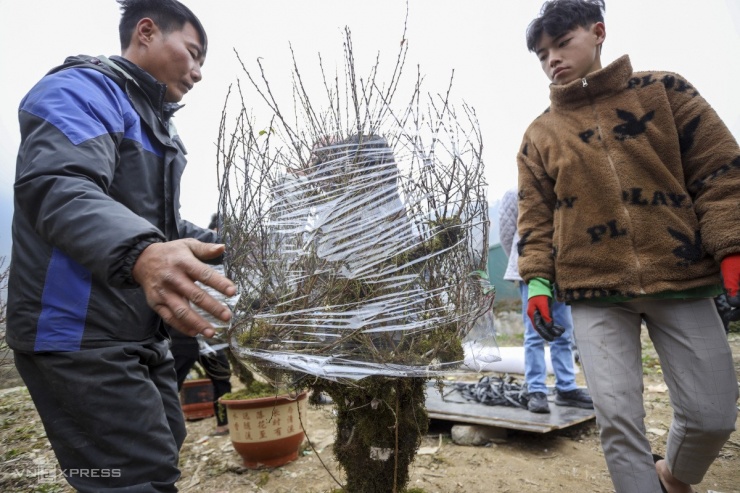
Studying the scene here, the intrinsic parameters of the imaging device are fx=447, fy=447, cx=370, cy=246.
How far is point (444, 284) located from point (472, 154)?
0.56 metres

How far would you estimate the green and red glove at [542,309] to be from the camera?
75.3 inches

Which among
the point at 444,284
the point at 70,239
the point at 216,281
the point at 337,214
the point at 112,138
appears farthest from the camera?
the point at 444,284

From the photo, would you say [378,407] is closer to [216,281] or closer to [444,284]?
[444,284]

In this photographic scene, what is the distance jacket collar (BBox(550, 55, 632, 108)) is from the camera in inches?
76.0

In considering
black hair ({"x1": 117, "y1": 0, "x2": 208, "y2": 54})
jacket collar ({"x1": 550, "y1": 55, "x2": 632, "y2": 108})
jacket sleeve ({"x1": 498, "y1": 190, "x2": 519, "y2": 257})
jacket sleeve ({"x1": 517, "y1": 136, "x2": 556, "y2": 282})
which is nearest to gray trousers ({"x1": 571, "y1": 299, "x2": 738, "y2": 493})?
jacket sleeve ({"x1": 517, "y1": 136, "x2": 556, "y2": 282})

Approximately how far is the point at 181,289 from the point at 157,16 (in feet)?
4.86

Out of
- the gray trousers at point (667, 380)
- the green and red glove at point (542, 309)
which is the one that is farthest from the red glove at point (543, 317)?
the gray trousers at point (667, 380)

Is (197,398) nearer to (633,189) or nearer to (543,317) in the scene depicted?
(543,317)

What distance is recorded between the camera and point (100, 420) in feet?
4.42

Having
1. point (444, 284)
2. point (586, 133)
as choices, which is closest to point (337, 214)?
point (444, 284)

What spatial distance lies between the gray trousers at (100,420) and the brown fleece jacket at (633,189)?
5.23 ft

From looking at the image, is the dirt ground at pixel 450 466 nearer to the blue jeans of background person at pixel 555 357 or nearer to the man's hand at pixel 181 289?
the blue jeans of background person at pixel 555 357

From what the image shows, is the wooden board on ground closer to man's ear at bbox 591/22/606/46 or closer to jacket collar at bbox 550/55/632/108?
jacket collar at bbox 550/55/632/108

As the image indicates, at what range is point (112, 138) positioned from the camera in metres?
1.46
